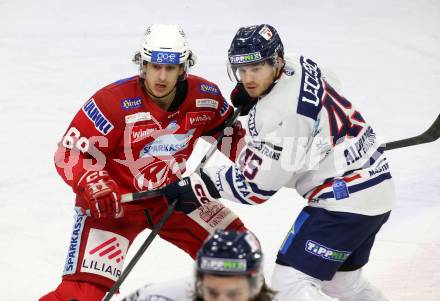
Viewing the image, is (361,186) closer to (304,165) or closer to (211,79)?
(304,165)

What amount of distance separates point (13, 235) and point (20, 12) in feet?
11.0

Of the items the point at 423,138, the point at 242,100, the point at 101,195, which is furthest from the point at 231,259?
the point at 423,138

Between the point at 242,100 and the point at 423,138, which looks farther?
the point at 423,138

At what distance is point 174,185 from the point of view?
3.34 metres

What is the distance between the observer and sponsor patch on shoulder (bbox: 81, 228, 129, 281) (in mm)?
3352

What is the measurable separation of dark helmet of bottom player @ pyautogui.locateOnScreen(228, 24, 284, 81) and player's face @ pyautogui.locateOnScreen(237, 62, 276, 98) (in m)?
0.02

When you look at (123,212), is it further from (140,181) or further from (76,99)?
(76,99)

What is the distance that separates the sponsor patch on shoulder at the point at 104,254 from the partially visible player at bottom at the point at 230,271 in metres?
1.00

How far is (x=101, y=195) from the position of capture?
329 cm

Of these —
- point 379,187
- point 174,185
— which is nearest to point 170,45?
point 174,185

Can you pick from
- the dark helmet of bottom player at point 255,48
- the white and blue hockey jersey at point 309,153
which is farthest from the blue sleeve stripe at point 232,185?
the dark helmet of bottom player at point 255,48

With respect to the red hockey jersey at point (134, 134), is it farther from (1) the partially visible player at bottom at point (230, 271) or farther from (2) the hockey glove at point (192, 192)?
(1) the partially visible player at bottom at point (230, 271)

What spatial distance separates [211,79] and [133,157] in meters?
2.75

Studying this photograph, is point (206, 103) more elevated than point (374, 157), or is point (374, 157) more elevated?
point (206, 103)
